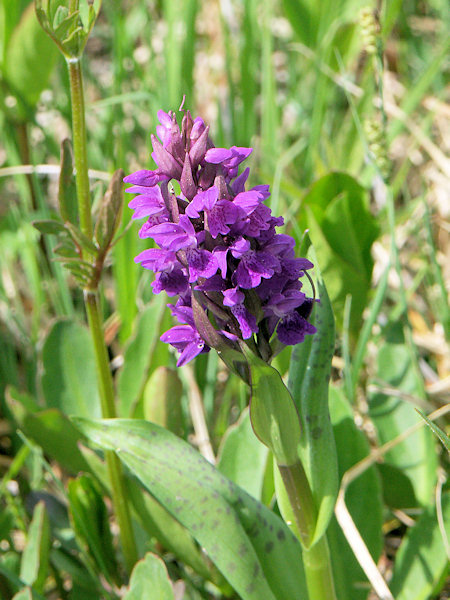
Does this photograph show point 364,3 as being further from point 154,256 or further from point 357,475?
point 154,256

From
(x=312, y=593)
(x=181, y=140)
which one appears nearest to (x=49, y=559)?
(x=312, y=593)

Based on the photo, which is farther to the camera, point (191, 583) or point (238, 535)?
point (191, 583)

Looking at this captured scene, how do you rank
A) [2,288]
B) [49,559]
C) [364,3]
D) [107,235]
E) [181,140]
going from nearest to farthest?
1. [181,140]
2. [107,235]
3. [49,559]
4. [2,288]
5. [364,3]

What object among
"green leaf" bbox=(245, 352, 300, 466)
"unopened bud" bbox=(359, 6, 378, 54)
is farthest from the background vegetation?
"green leaf" bbox=(245, 352, 300, 466)

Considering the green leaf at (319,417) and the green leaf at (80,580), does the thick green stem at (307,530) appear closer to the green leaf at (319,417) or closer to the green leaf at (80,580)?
the green leaf at (319,417)

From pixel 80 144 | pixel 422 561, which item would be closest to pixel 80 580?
pixel 422 561

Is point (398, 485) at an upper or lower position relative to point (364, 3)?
lower

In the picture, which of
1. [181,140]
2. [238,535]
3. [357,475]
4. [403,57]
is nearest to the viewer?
[181,140]

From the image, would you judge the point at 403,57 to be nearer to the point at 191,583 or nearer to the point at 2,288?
the point at 2,288

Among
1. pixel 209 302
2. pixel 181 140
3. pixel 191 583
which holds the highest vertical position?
pixel 181 140
